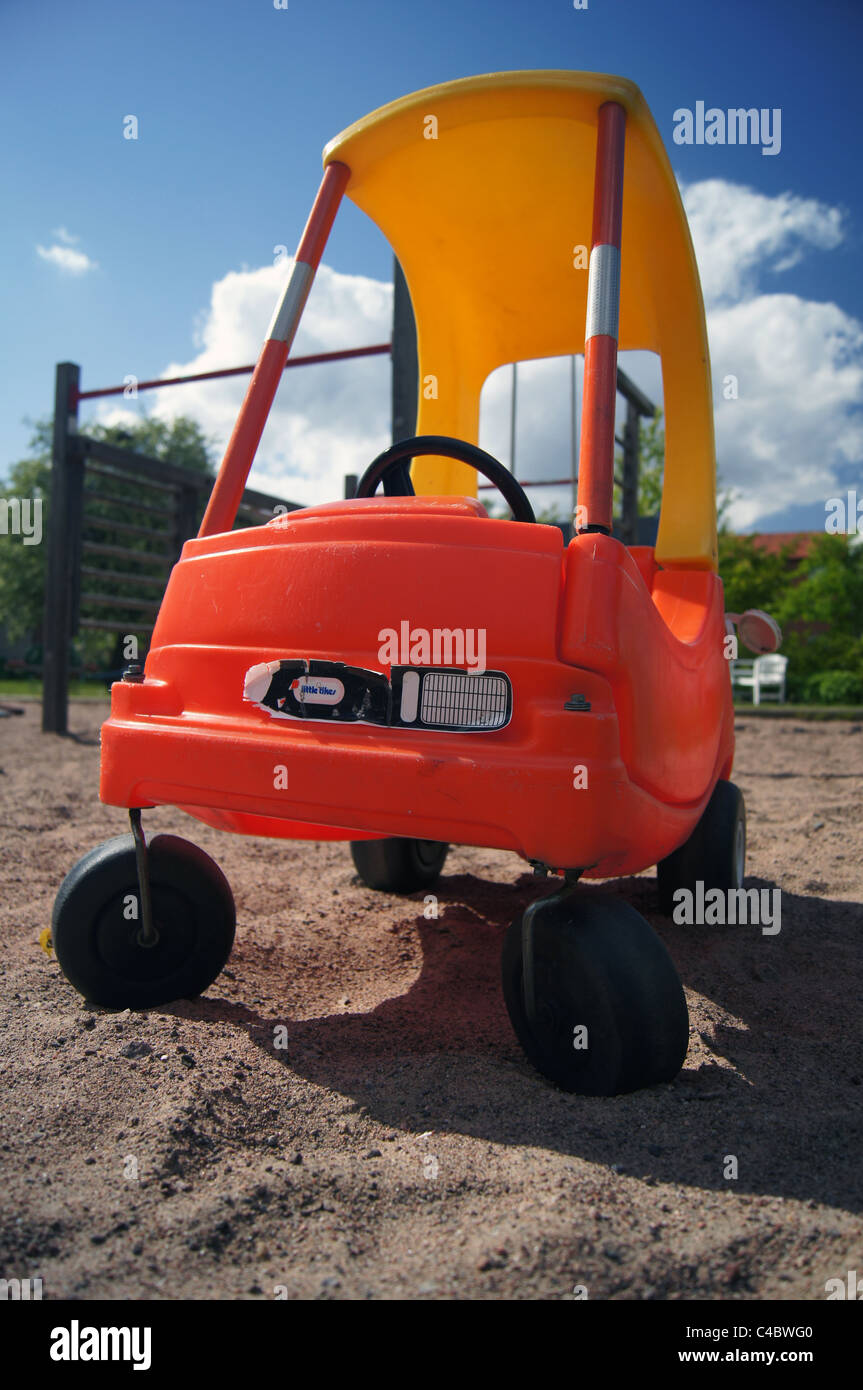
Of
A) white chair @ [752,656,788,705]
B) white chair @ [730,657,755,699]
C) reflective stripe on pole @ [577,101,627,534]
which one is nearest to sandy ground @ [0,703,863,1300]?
reflective stripe on pole @ [577,101,627,534]

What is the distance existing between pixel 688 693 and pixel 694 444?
29.6 inches

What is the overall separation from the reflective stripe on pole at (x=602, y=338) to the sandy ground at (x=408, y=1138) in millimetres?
1028

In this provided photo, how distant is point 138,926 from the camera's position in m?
1.89

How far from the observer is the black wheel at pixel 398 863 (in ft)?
9.95

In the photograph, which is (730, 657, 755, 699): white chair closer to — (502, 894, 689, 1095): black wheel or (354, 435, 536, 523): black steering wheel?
(354, 435, 536, 523): black steering wheel

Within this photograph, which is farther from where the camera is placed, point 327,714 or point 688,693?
point 688,693

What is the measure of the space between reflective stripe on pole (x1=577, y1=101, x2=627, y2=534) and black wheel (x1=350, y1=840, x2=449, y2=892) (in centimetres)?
160

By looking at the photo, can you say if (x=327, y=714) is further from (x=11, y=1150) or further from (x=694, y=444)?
(x=694, y=444)

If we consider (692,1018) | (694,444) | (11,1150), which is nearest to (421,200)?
(694,444)

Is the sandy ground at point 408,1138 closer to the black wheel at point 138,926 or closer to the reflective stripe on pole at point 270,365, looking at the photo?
the black wheel at point 138,926

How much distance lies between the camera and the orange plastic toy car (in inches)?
59.6

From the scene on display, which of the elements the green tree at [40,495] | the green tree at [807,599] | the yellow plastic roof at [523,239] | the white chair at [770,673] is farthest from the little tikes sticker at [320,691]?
the green tree at [40,495]

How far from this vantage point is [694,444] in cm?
234
